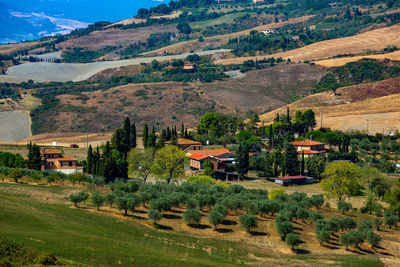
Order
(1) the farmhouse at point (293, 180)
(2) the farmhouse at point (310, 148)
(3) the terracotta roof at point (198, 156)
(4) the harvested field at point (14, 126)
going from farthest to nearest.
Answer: (4) the harvested field at point (14, 126)
(2) the farmhouse at point (310, 148)
(3) the terracotta roof at point (198, 156)
(1) the farmhouse at point (293, 180)

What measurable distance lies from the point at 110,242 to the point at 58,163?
1979 inches

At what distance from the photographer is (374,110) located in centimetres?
15438

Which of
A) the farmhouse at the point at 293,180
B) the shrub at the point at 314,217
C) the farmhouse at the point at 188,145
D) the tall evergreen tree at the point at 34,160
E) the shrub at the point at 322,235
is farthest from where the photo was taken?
the farmhouse at the point at 188,145

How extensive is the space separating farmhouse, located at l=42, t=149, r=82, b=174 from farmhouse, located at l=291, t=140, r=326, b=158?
41.8 metres

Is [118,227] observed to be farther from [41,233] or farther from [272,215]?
[272,215]

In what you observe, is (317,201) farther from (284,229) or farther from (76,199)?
(76,199)

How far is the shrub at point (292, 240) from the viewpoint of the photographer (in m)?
55.8

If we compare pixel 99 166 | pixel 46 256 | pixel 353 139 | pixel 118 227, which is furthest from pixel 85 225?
pixel 353 139

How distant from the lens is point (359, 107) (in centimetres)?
16175

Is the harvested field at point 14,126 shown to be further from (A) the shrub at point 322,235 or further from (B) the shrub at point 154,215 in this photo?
(A) the shrub at point 322,235

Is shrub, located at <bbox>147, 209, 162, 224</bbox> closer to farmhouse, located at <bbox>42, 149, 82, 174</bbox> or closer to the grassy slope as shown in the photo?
the grassy slope

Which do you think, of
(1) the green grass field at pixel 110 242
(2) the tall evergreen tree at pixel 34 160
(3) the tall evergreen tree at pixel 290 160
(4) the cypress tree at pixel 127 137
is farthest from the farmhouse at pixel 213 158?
(1) the green grass field at pixel 110 242

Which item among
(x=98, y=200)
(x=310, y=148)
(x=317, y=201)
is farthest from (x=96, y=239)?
(x=310, y=148)

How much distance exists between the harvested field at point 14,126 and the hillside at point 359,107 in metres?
65.4
